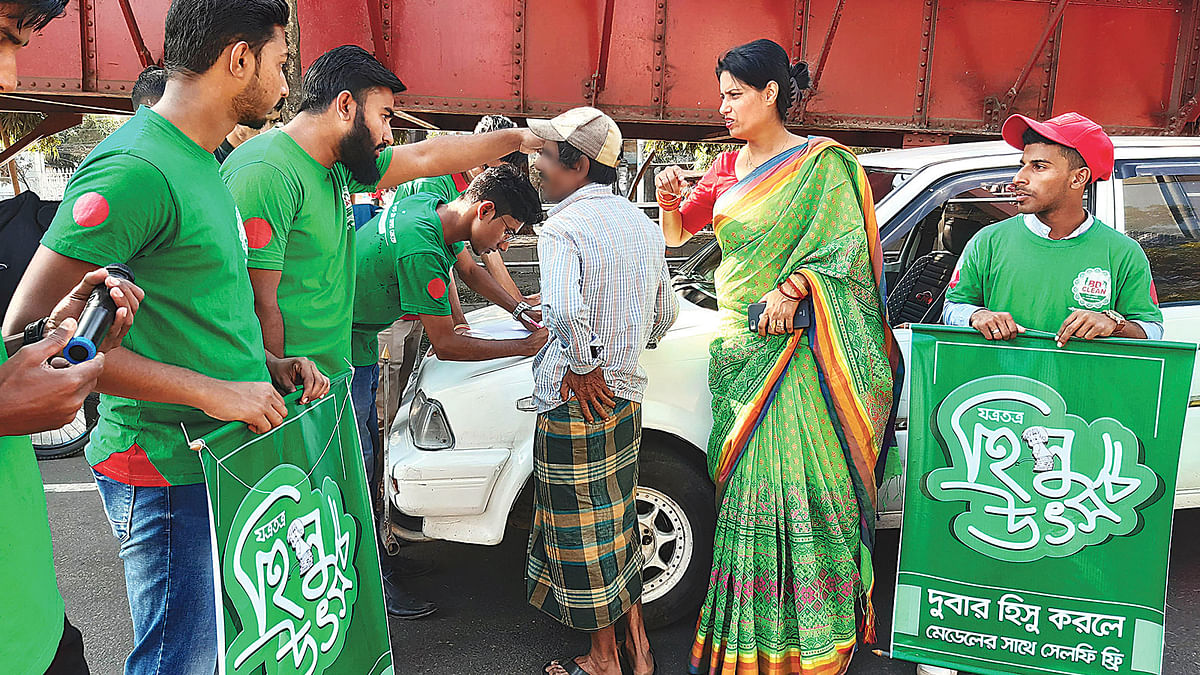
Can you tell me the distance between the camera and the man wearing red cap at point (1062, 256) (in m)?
2.57

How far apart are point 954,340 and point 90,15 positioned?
658 cm

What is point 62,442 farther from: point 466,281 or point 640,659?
point 640,659

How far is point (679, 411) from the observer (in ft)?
9.90

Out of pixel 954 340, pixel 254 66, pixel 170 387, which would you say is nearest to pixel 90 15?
pixel 254 66

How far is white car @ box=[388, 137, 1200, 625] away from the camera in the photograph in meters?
2.97

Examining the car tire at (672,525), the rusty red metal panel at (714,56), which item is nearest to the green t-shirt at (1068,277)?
the car tire at (672,525)

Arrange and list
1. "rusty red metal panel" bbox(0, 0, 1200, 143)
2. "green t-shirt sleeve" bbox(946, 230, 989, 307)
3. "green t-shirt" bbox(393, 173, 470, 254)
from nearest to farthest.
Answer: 1. "green t-shirt sleeve" bbox(946, 230, 989, 307)
2. "green t-shirt" bbox(393, 173, 470, 254)
3. "rusty red metal panel" bbox(0, 0, 1200, 143)

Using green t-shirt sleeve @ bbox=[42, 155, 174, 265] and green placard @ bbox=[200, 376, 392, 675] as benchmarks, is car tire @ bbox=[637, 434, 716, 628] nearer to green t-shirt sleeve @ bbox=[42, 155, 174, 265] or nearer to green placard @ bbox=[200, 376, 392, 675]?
green placard @ bbox=[200, 376, 392, 675]

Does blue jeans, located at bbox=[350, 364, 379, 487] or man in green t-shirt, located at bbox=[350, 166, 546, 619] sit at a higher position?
man in green t-shirt, located at bbox=[350, 166, 546, 619]

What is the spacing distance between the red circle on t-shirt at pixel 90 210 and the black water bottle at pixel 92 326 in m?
0.33

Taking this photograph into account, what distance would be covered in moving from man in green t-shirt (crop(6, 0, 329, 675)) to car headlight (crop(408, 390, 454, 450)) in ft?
3.57

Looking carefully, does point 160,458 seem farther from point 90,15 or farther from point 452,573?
point 90,15

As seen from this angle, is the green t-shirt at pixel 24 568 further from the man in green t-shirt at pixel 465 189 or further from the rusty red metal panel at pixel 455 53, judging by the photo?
the rusty red metal panel at pixel 455 53

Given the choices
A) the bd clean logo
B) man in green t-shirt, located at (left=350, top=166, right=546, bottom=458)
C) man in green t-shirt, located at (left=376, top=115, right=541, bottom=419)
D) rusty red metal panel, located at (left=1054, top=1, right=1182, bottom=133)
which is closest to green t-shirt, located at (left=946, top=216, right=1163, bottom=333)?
man in green t-shirt, located at (left=350, top=166, right=546, bottom=458)
